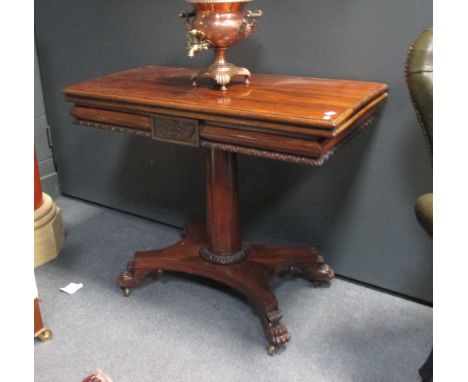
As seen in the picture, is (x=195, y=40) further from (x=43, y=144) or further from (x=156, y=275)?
(x=43, y=144)

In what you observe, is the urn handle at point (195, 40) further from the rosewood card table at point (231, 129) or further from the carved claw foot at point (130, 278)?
the carved claw foot at point (130, 278)

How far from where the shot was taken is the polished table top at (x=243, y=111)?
1239 millimetres

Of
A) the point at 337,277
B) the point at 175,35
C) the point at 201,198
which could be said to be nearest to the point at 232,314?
the point at 337,277

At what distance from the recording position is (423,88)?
1170 mm

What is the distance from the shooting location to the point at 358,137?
5.64 feet

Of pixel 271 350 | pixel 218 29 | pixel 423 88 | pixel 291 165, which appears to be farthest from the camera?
pixel 291 165

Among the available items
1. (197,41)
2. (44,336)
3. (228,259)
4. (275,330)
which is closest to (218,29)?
(197,41)

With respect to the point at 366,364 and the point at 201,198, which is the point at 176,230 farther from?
the point at 366,364

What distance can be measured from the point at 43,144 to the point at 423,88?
2000mm

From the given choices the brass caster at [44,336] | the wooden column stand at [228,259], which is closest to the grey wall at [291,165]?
the wooden column stand at [228,259]

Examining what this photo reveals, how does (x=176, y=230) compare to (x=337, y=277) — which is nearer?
(x=337, y=277)

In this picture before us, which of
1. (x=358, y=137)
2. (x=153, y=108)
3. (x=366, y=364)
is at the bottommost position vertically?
(x=366, y=364)
